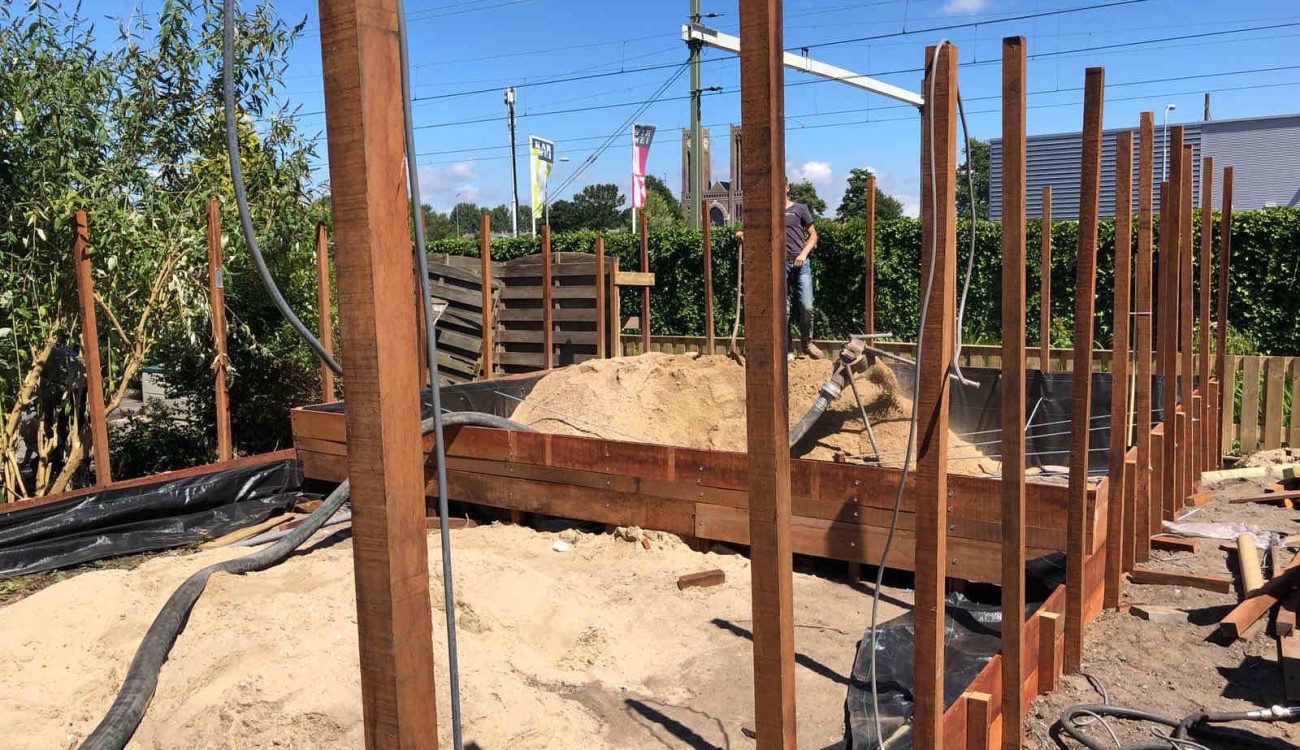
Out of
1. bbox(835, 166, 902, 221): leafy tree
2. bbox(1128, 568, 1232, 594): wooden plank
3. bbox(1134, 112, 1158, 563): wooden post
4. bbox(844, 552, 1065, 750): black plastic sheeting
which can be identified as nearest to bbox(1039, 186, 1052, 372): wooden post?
bbox(1134, 112, 1158, 563): wooden post

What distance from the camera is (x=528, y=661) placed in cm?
414

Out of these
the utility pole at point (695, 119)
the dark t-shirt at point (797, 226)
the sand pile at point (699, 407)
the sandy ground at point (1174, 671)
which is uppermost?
the utility pole at point (695, 119)

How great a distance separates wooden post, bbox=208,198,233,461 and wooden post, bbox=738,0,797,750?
588 cm

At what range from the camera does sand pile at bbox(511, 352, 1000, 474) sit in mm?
6836

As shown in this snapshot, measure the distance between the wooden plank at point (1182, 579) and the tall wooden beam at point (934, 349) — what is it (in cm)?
319

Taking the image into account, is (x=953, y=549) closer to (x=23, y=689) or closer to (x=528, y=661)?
(x=528, y=661)

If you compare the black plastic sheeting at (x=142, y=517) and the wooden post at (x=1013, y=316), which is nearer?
the wooden post at (x=1013, y=316)

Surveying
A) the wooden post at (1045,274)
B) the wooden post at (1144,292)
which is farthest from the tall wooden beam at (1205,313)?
the wooden post at (1144,292)

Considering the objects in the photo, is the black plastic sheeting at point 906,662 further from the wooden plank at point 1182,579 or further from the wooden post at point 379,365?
the wooden post at point 379,365

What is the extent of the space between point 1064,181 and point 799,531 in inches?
827

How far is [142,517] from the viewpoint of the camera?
6152 millimetres

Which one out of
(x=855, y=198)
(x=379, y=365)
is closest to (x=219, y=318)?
(x=379, y=365)

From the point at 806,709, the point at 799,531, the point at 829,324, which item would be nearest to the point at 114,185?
the point at 799,531

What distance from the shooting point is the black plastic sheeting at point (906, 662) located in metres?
2.92
